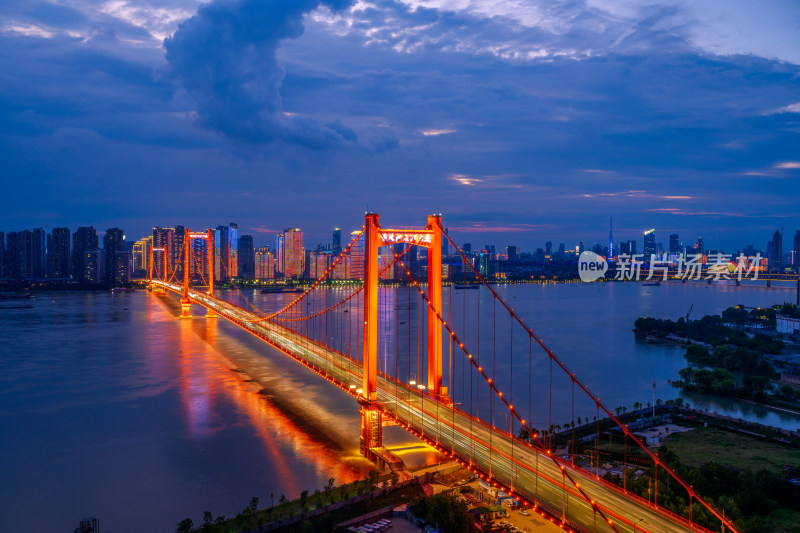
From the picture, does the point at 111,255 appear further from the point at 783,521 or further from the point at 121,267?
the point at 783,521

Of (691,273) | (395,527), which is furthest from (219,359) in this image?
(691,273)

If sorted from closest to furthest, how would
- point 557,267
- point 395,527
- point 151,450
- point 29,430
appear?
point 395,527 < point 151,450 < point 29,430 < point 557,267

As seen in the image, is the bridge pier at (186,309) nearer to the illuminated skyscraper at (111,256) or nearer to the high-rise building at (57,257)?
the illuminated skyscraper at (111,256)

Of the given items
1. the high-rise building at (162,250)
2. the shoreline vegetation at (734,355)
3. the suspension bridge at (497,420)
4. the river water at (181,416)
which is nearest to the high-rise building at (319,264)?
the high-rise building at (162,250)

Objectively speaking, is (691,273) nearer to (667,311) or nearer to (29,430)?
(667,311)

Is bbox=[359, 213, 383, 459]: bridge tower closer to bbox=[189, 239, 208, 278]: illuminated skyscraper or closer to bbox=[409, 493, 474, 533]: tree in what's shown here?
bbox=[409, 493, 474, 533]: tree
